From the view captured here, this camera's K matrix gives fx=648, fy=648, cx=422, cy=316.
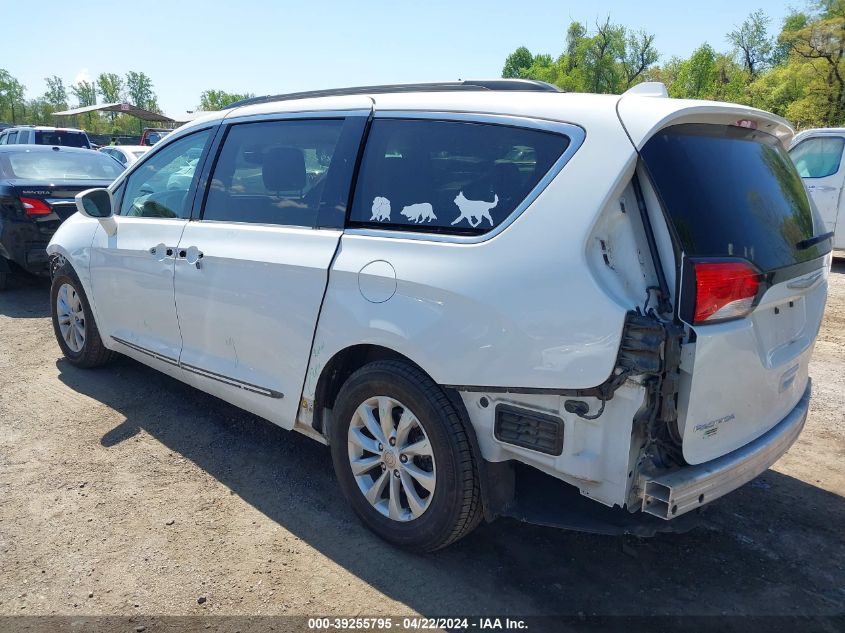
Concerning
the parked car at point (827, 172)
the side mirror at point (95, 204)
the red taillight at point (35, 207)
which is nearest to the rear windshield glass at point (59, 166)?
the red taillight at point (35, 207)

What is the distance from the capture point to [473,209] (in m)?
2.66

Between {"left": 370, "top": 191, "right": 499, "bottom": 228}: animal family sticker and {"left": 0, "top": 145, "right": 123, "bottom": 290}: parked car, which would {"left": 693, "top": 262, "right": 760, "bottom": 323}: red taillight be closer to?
{"left": 370, "top": 191, "right": 499, "bottom": 228}: animal family sticker

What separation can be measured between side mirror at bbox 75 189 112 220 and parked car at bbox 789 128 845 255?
375 inches

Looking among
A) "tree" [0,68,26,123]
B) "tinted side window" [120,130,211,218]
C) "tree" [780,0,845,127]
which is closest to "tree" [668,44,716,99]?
"tree" [780,0,845,127]

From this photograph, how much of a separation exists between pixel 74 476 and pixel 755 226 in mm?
3683

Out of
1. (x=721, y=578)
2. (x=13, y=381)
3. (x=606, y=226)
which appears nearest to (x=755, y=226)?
(x=606, y=226)

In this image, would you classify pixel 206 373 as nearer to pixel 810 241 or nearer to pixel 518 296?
pixel 518 296

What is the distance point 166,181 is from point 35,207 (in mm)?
4000

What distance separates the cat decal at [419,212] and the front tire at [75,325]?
3.14 meters

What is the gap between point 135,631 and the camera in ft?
8.32

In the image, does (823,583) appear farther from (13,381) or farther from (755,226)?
(13,381)

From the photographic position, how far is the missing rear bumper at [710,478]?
7.57ft

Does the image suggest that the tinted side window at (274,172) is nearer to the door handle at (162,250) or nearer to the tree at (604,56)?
the door handle at (162,250)

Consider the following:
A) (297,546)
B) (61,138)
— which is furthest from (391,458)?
(61,138)
